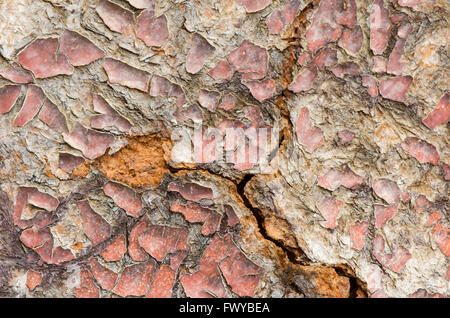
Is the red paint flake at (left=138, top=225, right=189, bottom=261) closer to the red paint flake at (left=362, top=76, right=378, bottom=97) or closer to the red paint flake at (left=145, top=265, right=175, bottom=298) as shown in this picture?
the red paint flake at (left=145, top=265, right=175, bottom=298)

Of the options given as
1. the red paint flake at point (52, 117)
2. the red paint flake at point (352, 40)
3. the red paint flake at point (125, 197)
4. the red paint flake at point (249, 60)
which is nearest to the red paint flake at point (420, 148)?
the red paint flake at point (352, 40)

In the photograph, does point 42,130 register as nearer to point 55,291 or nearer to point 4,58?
point 4,58

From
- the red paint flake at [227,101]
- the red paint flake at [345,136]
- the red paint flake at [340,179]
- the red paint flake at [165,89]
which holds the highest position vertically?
the red paint flake at [165,89]

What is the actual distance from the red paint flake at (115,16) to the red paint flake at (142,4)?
17mm

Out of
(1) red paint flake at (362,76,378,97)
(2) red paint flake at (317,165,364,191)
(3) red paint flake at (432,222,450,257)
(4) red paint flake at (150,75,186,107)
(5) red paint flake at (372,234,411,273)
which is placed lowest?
(5) red paint flake at (372,234,411,273)

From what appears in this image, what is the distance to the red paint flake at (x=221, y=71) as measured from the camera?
2.92 feet

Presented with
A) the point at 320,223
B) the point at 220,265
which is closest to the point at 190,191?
the point at 220,265

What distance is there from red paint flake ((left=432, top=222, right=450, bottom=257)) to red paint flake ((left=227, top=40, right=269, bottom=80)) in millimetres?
455

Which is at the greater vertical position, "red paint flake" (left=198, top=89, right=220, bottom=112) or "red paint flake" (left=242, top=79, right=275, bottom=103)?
"red paint flake" (left=242, top=79, right=275, bottom=103)

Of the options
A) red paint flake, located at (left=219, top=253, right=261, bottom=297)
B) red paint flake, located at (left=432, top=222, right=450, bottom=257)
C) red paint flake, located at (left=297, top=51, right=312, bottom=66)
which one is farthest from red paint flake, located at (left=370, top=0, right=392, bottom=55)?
red paint flake, located at (left=219, top=253, right=261, bottom=297)

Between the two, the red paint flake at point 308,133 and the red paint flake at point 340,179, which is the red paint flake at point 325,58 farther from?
the red paint flake at point 340,179

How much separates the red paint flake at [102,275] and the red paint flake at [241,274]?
0.21 m

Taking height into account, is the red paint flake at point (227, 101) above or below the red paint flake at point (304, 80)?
below

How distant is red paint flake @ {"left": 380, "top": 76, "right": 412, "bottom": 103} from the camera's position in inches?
35.3
